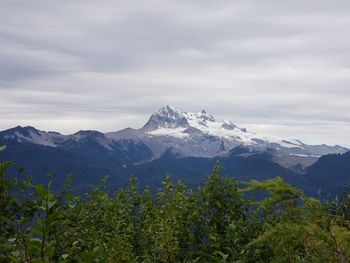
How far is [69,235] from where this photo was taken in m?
9.02

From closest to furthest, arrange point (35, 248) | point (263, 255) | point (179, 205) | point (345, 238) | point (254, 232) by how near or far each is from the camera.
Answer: point (35, 248) → point (345, 238) → point (263, 255) → point (254, 232) → point (179, 205)

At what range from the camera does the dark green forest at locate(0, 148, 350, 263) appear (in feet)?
17.8

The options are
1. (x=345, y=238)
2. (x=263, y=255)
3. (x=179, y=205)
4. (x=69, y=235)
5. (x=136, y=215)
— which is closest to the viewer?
(x=345, y=238)

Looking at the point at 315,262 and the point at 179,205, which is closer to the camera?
the point at 315,262

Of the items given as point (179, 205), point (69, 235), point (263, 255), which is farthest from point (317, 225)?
point (179, 205)

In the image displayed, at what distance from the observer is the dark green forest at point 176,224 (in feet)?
17.8

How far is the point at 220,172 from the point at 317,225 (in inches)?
456

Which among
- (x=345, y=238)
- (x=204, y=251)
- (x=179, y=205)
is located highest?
(x=345, y=238)

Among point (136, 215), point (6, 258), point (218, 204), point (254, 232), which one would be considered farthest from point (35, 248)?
point (136, 215)

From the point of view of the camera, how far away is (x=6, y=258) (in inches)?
226

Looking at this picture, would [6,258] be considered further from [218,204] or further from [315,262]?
[218,204]

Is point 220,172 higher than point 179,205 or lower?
higher

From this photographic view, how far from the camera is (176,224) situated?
15992 millimetres

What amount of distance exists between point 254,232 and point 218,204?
220cm
